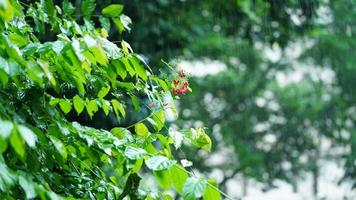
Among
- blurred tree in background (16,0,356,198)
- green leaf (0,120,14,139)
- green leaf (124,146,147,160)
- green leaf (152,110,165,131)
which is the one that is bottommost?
blurred tree in background (16,0,356,198)

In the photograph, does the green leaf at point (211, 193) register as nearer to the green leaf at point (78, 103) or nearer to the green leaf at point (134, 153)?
the green leaf at point (134, 153)

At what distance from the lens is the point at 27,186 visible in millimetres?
1332

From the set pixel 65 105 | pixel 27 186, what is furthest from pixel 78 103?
pixel 27 186

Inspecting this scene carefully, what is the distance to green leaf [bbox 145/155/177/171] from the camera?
1508 mm

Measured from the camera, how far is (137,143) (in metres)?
1.80

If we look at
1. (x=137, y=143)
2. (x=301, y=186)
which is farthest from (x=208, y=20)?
(x=301, y=186)

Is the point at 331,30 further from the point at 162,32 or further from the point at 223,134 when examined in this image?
the point at 162,32

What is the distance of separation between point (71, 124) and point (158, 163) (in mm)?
374

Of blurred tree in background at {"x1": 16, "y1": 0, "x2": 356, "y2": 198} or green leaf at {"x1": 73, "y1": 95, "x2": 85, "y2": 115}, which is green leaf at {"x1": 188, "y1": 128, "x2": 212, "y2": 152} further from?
blurred tree in background at {"x1": 16, "y1": 0, "x2": 356, "y2": 198}

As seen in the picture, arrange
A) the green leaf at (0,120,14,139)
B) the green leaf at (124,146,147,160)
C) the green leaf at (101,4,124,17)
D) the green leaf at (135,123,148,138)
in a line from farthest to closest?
the green leaf at (101,4,124,17), the green leaf at (135,123,148,138), the green leaf at (124,146,147,160), the green leaf at (0,120,14,139)

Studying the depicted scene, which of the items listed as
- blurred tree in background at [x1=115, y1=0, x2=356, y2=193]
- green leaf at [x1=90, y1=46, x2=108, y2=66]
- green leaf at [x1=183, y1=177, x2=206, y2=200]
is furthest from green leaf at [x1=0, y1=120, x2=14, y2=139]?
blurred tree in background at [x1=115, y1=0, x2=356, y2=193]

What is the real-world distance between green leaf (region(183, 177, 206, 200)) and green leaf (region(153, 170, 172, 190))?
0.12 metres

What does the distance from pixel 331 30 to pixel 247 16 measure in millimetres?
5286

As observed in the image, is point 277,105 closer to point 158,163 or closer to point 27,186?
point 158,163
